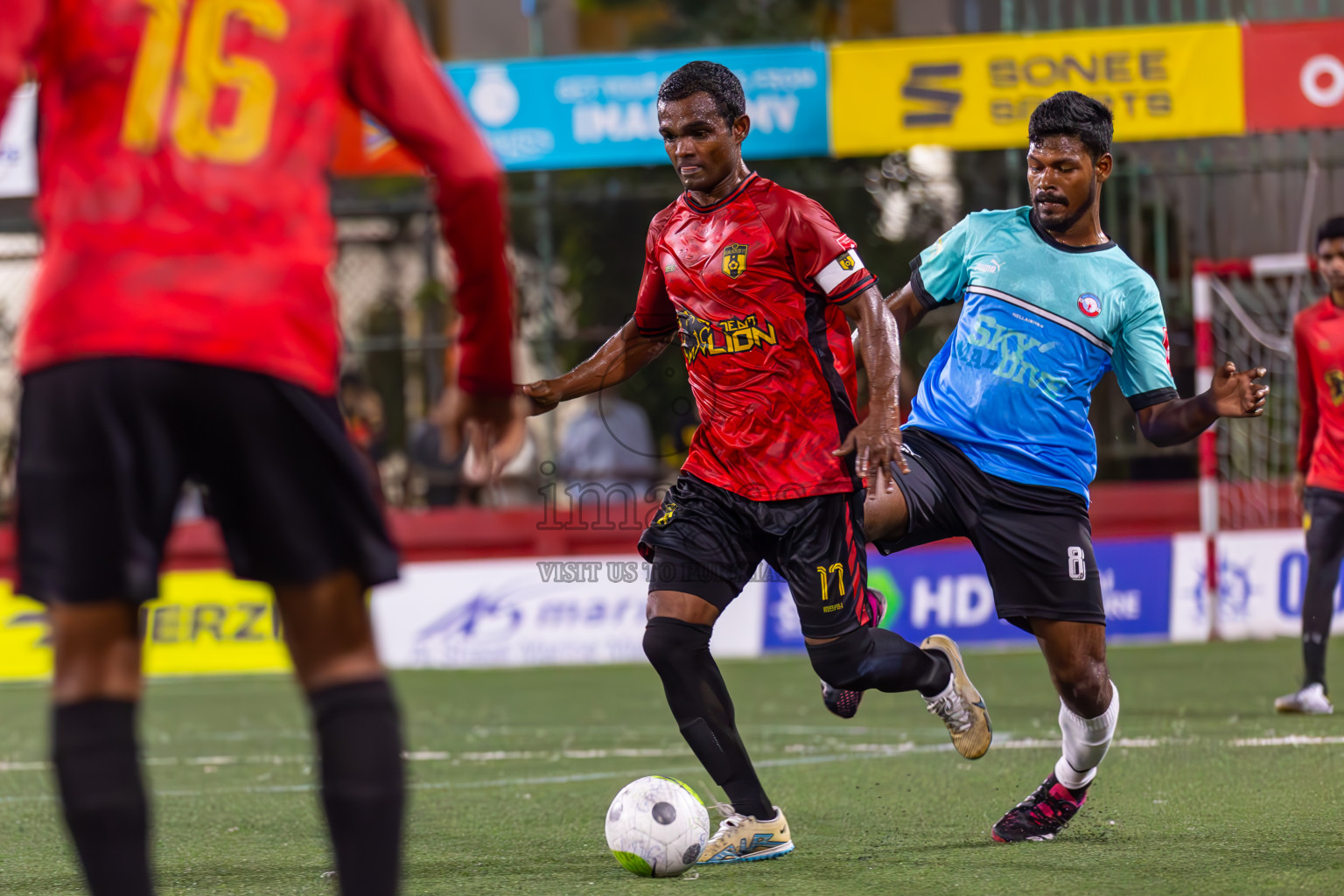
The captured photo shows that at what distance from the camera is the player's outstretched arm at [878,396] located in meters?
4.40

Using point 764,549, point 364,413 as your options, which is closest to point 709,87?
point 764,549

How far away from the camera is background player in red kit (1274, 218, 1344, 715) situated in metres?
8.11

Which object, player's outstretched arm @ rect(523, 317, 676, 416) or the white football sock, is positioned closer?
the white football sock

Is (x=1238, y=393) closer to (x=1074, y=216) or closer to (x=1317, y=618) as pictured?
(x=1074, y=216)

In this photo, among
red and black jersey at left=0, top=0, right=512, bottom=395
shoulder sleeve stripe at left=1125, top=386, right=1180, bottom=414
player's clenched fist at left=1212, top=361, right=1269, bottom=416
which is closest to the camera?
red and black jersey at left=0, top=0, right=512, bottom=395

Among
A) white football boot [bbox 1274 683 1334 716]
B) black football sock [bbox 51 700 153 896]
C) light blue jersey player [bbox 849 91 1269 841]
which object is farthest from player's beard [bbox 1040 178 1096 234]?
white football boot [bbox 1274 683 1334 716]

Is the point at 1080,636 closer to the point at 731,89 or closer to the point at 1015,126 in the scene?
the point at 731,89

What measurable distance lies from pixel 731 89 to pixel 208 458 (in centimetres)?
272

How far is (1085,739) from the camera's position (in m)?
4.87

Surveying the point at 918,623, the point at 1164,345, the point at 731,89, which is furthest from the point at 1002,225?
the point at 918,623

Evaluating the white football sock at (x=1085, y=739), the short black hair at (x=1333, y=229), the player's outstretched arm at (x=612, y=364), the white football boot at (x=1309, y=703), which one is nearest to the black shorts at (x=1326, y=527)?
the white football boot at (x=1309, y=703)

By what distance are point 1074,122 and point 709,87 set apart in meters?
1.09

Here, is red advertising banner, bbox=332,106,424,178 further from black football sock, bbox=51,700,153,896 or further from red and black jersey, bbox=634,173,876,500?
black football sock, bbox=51,700,153,896

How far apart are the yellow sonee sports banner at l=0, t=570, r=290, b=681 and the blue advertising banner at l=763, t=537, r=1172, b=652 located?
375 centimetres
